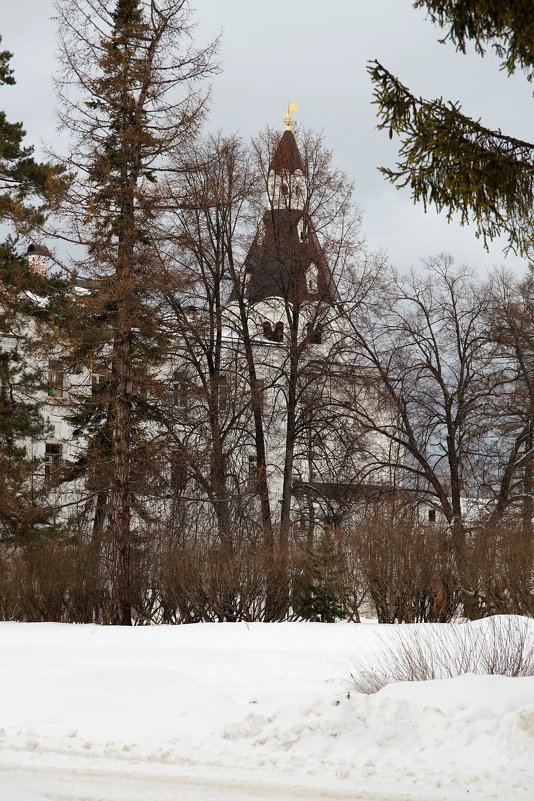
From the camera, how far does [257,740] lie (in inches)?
321

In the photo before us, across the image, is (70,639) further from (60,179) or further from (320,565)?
(60,179)

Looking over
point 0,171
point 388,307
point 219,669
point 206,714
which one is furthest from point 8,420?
point 206,714

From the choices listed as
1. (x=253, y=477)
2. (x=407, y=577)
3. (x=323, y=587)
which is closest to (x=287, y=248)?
(x=253, y=477)

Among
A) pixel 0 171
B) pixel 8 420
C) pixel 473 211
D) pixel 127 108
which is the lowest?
pixel 473 211

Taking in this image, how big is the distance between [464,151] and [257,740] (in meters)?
4.93

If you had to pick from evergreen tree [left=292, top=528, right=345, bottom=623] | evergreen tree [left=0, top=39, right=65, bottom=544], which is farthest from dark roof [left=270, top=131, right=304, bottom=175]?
evergreen tree [left=292, top=528, right=345, bottom=623]

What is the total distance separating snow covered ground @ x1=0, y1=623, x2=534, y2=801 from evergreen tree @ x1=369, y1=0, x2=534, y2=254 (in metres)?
3.94

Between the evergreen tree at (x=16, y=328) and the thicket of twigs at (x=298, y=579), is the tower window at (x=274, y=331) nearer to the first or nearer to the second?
the evergreen tree at (x=16, y=328)

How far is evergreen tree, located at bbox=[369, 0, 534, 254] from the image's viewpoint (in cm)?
869

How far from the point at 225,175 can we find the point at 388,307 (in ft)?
24.4

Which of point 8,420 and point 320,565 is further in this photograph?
point 8,420

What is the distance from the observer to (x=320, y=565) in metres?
20.0

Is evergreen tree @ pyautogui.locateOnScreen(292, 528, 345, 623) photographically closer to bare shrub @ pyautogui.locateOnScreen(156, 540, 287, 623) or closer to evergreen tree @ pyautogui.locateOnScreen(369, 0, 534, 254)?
bare shrub @ pyautogui.locateOnScreen(156, 540, 287, 623)

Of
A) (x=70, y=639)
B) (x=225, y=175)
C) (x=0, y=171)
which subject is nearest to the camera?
(x=70, y=639)
